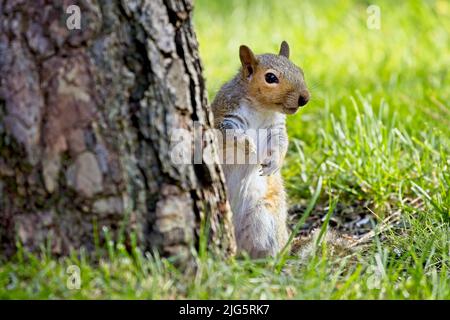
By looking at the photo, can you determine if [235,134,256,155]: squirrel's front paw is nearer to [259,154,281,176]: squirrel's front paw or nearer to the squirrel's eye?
[259,154,281,176]: squirrel's front paw

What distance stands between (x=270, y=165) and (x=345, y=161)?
1028mm

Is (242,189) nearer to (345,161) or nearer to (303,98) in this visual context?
(303,98)

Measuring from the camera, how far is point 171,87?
3.01 meters

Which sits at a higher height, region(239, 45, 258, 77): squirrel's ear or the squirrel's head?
region(239, 45, 258, 77): squirrel's ear

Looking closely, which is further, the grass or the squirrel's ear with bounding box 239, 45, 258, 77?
the squirrel's ear with bounding box 239, 45, 258, 77

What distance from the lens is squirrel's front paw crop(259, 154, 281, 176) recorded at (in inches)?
151

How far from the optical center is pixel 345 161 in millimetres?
4773

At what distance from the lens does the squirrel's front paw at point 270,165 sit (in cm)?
384

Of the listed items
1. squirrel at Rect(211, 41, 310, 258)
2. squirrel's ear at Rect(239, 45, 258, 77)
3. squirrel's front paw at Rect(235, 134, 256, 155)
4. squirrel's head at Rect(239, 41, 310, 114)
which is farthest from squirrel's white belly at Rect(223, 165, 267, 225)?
squirrel's ear at Rect(239, 45, 258, 77)

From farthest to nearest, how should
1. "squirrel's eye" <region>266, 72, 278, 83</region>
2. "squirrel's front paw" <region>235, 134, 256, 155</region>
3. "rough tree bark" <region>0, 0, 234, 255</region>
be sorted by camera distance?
1. "squirrel's eye" <region>266, 72, 278, 83</region>
2. "squirrel's front paw" <region>235, 134, 256, 155</region>
3. "rough tree bark" <region>0, 0, 234, 255</region>

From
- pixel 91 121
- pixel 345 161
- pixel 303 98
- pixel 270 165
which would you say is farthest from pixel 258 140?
pixel 91 121
